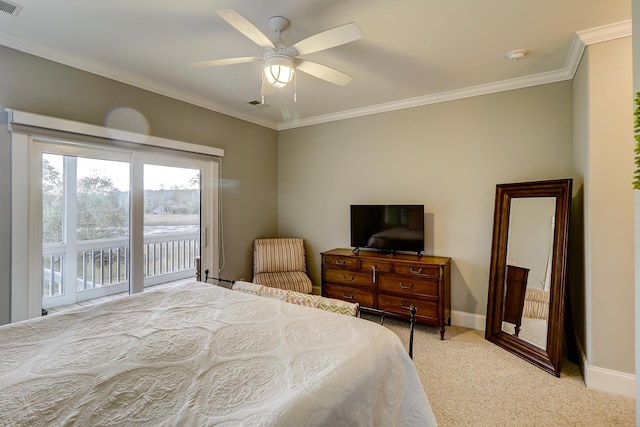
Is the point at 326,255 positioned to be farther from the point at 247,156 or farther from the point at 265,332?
the point at 265,332

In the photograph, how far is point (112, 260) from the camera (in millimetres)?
3043

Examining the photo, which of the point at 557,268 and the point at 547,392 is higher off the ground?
the point at 557,268

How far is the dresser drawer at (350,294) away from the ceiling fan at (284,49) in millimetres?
2349

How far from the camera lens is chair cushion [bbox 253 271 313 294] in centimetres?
398

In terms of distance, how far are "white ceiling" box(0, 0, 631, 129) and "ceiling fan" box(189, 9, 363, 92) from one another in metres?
0.24

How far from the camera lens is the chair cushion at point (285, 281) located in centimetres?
398

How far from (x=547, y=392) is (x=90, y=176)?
4.23 m

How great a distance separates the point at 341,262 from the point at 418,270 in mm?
929

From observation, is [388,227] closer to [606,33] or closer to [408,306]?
[408,306]

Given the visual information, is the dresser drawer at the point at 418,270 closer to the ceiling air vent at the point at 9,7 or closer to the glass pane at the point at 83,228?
the glass pane at the point at 83,228

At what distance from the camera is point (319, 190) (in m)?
4.49

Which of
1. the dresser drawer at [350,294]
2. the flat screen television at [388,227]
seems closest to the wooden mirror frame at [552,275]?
the flat screen television at [388,227]

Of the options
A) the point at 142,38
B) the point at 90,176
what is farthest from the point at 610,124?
the point at 90,176

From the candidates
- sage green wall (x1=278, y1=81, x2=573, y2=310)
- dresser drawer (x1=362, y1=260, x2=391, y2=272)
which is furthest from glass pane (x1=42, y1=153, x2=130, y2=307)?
dresser drawer (x1=362, y1=260, x2=391, y2=272)
